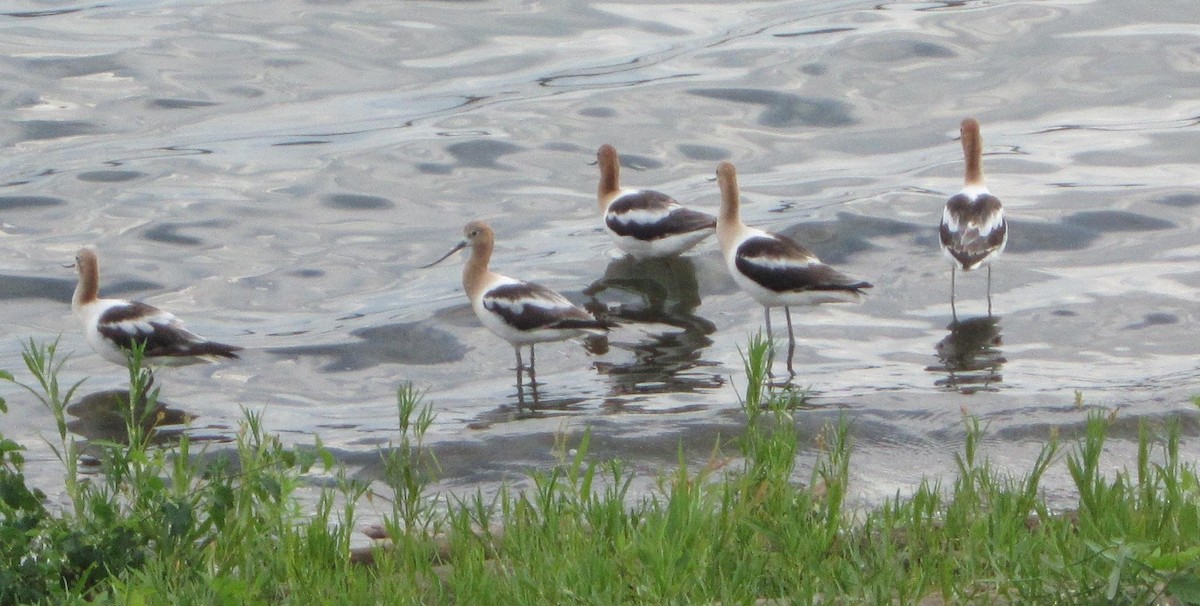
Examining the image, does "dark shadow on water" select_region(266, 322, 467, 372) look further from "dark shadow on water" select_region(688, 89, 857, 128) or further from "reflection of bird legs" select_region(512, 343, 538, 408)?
"dark shadow on water" select_region(688, 89, 857, 128)

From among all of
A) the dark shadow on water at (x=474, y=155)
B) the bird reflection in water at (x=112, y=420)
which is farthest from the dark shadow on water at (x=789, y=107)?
the bird reflection in water at (x=112, y=420)

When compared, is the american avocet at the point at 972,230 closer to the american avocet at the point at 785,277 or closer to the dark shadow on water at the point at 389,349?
the american avocet at the point at 785,277

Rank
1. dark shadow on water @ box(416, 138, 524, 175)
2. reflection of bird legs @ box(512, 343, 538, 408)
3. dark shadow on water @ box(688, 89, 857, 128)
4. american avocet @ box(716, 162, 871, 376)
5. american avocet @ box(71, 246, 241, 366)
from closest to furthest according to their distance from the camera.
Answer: reflection of bird legs @ box(512, 343, 538, 408) → american avocet @ box(71, 246, 241, 366) → american avocet @ box(716, 162, 871, 376) → dark shadow on water @ box(416, 138, 524, 175) → dark shadow on water @ box(688, 89, 857, 128)

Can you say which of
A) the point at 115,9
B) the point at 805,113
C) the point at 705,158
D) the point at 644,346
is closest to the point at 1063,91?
the point at 805,113

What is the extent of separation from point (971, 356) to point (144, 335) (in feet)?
17.0

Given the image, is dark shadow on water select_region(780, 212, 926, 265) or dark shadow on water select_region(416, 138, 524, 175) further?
dark shadow on water select_region(416, 138, 524, 175)

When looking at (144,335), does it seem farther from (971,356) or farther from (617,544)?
(617,544)

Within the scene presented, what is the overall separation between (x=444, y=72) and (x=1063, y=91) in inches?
275

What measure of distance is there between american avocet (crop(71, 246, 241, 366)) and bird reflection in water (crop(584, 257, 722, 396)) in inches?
99.4

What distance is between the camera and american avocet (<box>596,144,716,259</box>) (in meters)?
11.9

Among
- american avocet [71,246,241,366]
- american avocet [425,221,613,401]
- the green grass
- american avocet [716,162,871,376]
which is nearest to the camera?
the green grass

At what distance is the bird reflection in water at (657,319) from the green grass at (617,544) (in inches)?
164

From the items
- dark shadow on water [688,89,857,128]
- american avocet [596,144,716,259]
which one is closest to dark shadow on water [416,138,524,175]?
dark shadow on water [688,89,857,128]

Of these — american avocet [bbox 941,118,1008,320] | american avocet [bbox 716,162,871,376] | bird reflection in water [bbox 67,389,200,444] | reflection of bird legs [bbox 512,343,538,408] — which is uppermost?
american avocet [bbox 941,118,1008,320]
